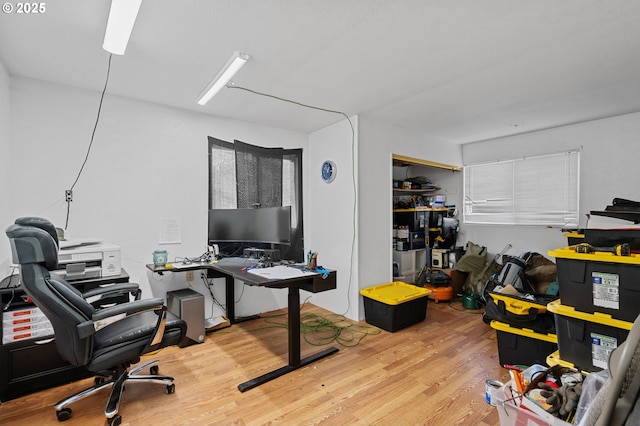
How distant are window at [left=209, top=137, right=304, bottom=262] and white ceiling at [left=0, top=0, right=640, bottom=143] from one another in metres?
0.55

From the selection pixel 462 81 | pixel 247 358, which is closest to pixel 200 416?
pixel 247 358

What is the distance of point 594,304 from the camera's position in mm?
1886

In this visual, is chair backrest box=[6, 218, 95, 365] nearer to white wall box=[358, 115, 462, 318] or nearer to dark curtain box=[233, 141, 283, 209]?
dark curtain box=[233, 141, 283, 209]

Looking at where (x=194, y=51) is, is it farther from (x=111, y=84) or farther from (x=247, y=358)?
(x=247, y=358)

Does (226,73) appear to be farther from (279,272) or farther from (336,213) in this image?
(336,213)

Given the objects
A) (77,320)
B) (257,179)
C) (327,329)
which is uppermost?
(257,179)

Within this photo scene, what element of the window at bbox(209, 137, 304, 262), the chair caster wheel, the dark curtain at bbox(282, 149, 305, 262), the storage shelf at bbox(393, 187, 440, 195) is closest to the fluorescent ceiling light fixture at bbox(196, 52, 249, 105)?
the window at bbox(209, 137, 304, 262)

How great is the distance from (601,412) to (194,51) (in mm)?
2865

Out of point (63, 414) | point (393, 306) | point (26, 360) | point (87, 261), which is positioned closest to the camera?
point (63, 414)

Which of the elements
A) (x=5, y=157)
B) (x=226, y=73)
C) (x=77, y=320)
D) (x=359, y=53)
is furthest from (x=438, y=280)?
(x=5, y=157)

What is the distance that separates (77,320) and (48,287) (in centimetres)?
25

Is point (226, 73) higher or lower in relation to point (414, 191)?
higher

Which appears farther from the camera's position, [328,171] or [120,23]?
[328,171]

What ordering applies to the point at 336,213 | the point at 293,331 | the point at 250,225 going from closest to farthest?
the point at 293,331 → the point at 250,225 → the point at 336,213
